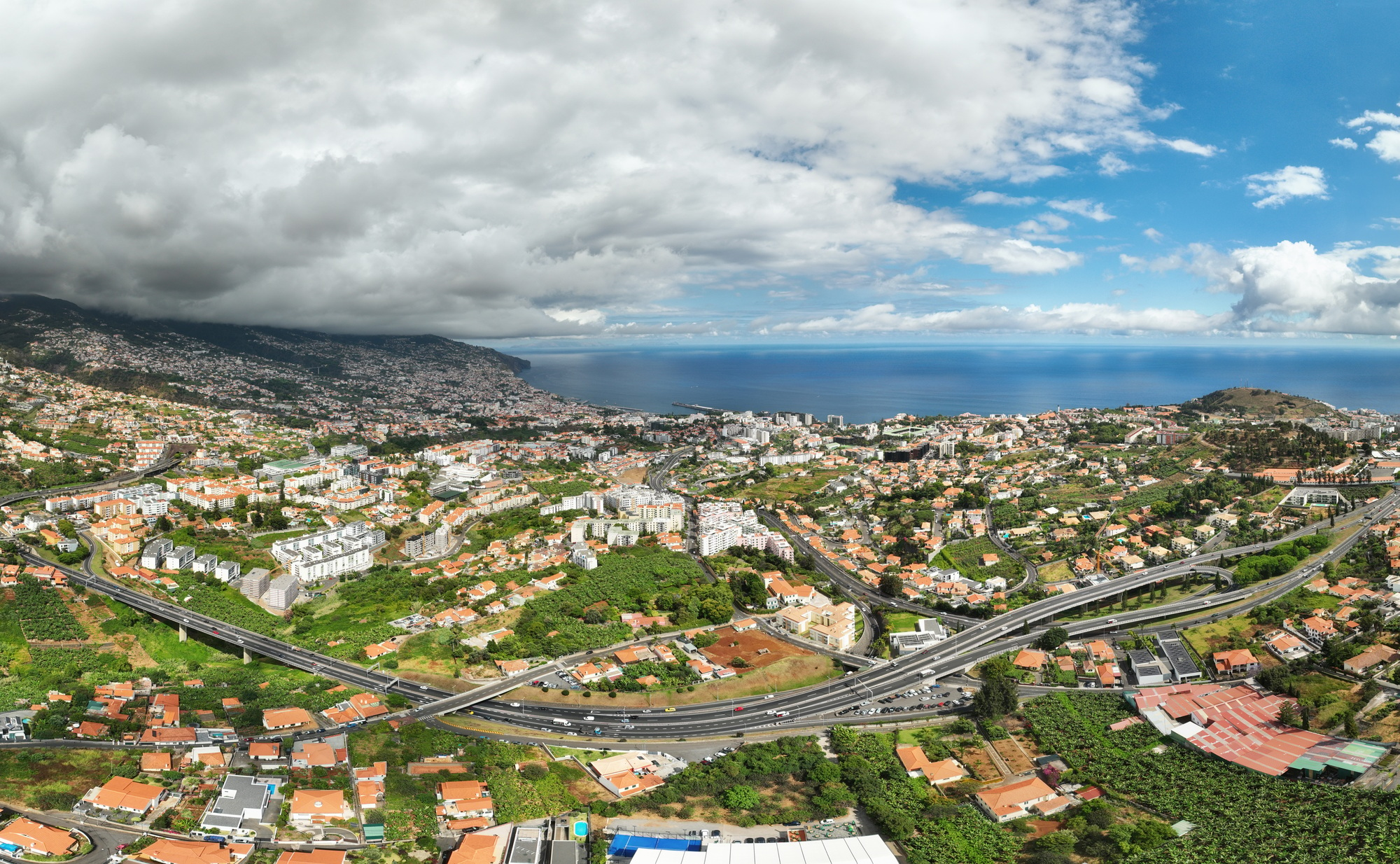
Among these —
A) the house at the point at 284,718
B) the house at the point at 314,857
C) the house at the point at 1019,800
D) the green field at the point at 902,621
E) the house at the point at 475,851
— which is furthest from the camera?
the green field at the point at 902,621

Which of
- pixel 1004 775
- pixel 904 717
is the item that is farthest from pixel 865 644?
pixel 1004 775

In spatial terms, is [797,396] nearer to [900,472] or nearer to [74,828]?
[900,472]

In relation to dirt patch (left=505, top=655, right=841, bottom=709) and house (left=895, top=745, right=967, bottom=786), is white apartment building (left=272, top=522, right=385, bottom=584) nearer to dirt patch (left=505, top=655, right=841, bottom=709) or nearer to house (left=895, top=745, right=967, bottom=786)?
dirt patch (left=505, top=655, right=841, bottom=709)

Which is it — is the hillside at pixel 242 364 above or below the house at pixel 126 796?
above

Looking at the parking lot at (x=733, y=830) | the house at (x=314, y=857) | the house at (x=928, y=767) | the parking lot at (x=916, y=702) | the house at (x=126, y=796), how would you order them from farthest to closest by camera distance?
the parking lot at (x=916, y=702)
the house at (x=928, y=767)
the parking lot at (x=733, y=830)
the house at (x=126, y=796)
the house at (x=314, y=857)

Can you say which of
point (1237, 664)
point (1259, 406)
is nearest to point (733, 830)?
point (1237, 664)

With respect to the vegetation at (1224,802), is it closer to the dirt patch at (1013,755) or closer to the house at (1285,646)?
the dirt patch at (1013,755)

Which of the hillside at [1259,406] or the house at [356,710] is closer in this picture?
the house at [356,710]

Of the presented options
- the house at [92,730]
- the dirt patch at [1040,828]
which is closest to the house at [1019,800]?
the dirt patch at [1040,828]
